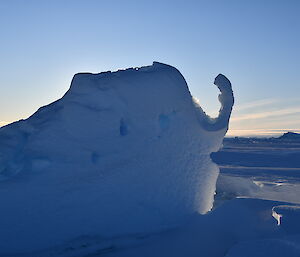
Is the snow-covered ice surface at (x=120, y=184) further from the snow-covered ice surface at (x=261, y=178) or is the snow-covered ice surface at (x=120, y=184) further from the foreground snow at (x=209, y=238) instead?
the snow-covered ice surface at (x=261, y=178)

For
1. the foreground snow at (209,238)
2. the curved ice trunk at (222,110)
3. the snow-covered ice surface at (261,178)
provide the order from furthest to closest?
the snow-covered ice surface at (261,178)
the curved ice trunk at (222,110)
the foreground snow at (209,238)

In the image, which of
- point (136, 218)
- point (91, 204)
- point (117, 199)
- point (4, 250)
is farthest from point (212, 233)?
point (4, 250)

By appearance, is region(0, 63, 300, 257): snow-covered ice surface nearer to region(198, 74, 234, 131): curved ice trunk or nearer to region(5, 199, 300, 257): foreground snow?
region(5, 199, 300, 257): foreground snow

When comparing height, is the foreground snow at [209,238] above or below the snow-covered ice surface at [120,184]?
below

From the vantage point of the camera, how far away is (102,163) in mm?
3896

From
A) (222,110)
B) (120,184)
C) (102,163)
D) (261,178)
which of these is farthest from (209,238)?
(261,178)

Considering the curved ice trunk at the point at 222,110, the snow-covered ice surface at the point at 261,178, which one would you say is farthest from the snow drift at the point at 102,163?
the snow-covered ice surface at the point at 261,178

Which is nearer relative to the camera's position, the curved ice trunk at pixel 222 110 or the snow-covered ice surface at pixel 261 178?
the curved ice trunk at pixel 222 110

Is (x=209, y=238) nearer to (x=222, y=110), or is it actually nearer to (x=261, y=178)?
(x=222, y=110)

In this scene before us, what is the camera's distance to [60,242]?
Answer: 11.9 ft

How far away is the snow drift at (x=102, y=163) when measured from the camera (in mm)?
3609

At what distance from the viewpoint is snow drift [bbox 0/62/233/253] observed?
3609 millimetres

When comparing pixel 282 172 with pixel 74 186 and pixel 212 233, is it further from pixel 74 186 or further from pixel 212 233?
pixel 74 186

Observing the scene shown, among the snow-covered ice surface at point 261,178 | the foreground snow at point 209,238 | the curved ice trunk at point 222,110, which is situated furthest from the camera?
the snow-covered ice surface at point 261,178
